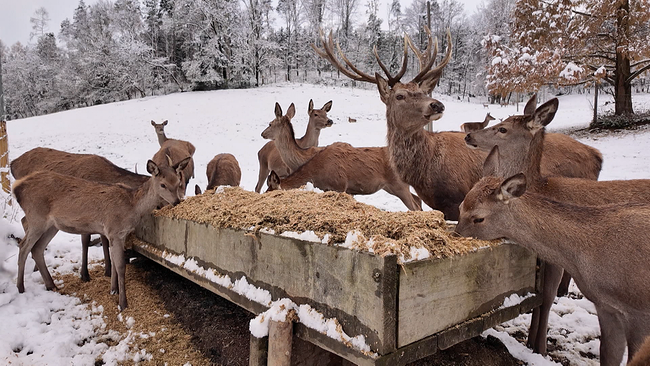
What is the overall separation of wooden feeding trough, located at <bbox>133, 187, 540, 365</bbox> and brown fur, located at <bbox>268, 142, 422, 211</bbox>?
3067 millimetres

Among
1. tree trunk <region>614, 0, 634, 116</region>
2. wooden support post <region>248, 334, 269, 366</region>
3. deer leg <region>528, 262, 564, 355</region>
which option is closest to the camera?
wooden support post <region>248, 334, 269, 366</region>

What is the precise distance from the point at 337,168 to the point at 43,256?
14.4 ft

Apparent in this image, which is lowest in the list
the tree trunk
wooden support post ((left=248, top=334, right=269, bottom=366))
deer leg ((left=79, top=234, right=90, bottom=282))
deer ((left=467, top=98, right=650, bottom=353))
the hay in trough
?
deer leg ((left=79, top=234, right=90, bottom=282))

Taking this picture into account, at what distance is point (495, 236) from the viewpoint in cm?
303

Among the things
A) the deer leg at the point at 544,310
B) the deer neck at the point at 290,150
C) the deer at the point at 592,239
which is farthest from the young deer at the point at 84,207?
the deer leg at the point at 544,310

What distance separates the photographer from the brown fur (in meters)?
6.65

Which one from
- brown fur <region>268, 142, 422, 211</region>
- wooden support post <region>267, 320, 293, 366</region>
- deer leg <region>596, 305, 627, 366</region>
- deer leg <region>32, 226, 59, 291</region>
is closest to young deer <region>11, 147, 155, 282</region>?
deer leg <region>32, 226, 59, 291</region>

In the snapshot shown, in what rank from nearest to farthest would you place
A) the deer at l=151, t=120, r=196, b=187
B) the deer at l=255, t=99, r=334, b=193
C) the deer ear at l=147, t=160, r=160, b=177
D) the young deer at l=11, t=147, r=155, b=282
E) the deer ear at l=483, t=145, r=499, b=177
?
the deer ear at l=483, t=145, r=499, b=177
the deer ear at l=147, t=160, r=160, b=177
the young deer at l=11, t=147, r=155, b=282
the deer at l=151, t=120, r=196, b=187
the deer at l=255, t=99, r=334, b=193

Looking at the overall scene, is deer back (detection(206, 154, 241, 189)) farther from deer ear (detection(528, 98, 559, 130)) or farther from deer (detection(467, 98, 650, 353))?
deer ear (detection(528, 98, 559, 130))

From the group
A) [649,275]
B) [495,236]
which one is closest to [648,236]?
[649,275]

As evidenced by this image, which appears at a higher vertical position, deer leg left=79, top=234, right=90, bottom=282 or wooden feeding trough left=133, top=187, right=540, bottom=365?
wooden feeding trough left=133, top=187, right=540, bottom=365

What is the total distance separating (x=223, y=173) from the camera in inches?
304

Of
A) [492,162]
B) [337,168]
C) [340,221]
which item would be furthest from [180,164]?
[492,162]

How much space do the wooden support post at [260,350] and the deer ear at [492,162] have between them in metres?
2.60
